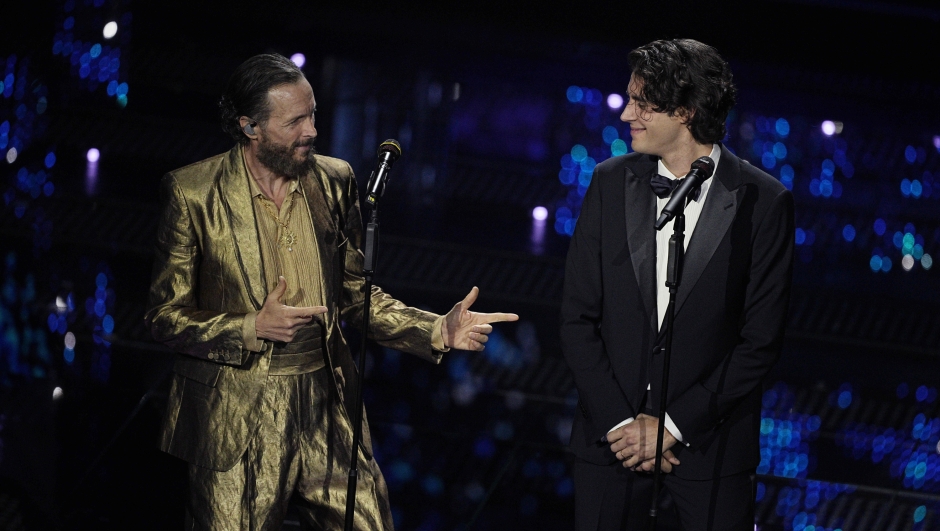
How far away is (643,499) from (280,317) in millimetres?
904

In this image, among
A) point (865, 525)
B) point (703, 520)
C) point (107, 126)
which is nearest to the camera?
point (703, 520)

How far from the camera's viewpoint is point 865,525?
152 inches

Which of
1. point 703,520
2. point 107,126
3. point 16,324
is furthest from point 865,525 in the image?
point 107,126

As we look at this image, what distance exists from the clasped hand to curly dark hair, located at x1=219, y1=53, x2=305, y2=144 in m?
1.09

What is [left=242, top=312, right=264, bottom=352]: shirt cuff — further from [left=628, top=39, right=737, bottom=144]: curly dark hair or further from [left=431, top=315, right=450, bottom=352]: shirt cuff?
[left=628, top=39, right=737, bottom=144]: curly dark hair

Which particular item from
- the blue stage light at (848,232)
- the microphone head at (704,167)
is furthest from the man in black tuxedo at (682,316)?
the blue stage light at (848,232)

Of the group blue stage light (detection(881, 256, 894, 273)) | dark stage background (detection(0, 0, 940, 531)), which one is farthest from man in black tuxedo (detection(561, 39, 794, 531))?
blue stage light (detection(881, 256, 894, 273))

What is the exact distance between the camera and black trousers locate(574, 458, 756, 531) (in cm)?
253

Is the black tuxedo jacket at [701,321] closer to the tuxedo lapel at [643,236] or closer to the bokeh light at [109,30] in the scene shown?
the tuxedo lapel at [643,236]

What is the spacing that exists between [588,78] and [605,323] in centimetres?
489

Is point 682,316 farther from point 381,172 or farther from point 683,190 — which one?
point 381,172

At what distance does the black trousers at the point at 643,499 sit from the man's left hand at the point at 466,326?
1.27 feet

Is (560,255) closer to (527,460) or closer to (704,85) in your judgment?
(527,460)

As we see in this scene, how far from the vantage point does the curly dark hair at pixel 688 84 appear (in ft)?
8.47
